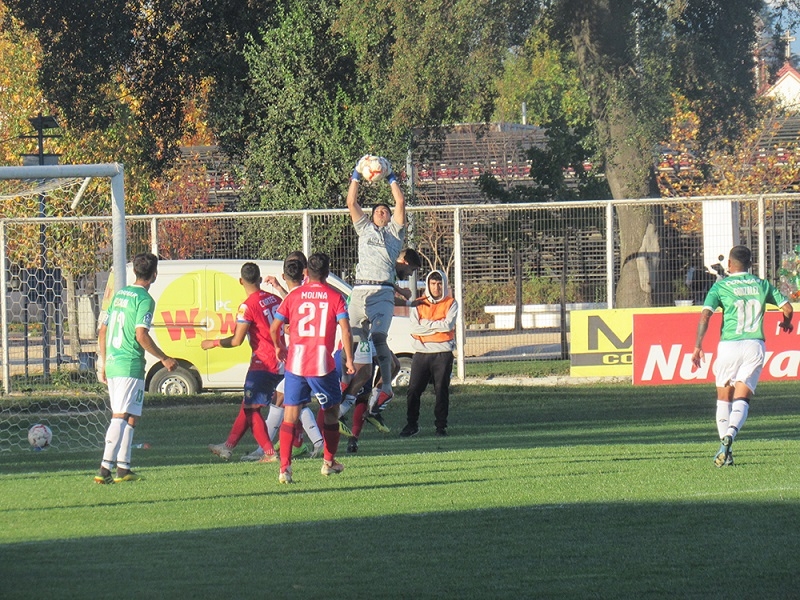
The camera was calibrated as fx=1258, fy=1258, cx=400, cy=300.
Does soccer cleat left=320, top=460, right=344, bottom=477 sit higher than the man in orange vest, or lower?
lower

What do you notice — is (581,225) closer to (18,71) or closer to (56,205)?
(56,205)

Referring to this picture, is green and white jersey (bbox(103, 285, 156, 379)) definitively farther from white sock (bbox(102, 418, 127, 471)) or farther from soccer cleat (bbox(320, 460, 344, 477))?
soccer cleat (bbox(320, 460, 344, 477))

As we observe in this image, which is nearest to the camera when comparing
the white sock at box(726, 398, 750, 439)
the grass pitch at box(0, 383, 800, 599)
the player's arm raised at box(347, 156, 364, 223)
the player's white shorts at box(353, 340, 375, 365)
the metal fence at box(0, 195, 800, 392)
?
the grass pitch at box(0, 383, 800, 599)

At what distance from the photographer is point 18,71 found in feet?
115

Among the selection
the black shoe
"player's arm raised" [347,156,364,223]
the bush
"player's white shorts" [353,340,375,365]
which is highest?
"player's arm raised" [347,156,364,223]

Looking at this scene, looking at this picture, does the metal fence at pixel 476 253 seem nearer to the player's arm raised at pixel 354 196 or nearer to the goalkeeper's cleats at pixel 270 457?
the player's arm raised at pixel 354 196

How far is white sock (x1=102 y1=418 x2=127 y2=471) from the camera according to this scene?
1028 centimetres

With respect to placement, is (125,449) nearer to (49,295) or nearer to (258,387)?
(258,387)

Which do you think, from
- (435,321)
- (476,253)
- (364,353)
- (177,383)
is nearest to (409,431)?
(435,321)

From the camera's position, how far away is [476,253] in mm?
21359

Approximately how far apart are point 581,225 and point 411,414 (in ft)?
26.6

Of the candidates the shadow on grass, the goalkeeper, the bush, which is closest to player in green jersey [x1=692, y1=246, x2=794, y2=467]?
the shadow on grass

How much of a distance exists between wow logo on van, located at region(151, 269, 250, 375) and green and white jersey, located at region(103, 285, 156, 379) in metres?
9.12

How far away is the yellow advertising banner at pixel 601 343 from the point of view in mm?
20578
